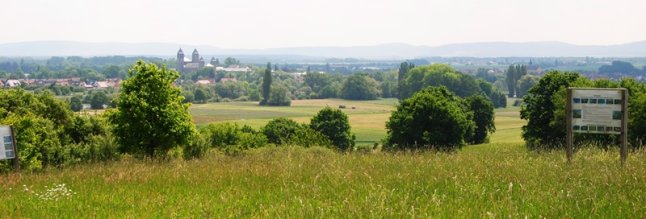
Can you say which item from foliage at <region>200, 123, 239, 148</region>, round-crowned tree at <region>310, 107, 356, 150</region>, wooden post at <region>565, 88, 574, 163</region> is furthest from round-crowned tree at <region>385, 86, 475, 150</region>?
wooden post at <region>565, 88, 574, 163</region>

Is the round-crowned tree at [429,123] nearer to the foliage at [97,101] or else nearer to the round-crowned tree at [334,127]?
the round-crowned tree at [334,127]

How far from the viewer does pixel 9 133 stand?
13.5 m

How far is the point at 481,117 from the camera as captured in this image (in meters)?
86.2

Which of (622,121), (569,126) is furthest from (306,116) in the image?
(622,121)

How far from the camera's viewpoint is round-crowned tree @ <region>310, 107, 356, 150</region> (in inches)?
3357

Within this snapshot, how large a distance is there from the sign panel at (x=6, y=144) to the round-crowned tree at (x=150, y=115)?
1367cm

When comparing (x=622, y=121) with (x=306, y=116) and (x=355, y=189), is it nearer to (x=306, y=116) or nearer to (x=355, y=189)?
(x=355, y=189)

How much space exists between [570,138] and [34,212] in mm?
9550

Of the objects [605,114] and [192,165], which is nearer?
[605,114]

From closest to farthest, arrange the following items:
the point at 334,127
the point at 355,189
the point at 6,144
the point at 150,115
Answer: the point at 355,189, the point at 6,144, the point at 150,115, the point at 334,127

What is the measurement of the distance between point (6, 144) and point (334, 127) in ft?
238

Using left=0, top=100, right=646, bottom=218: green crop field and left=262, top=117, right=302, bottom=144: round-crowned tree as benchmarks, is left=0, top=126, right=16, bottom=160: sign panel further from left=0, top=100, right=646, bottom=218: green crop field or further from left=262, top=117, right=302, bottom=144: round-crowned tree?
left=262, top=117, right=302, bottom=144: round-crowned tree

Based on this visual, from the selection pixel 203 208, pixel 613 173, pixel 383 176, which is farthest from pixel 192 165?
pixel 613 173

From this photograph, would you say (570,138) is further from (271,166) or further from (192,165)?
(192,165)
